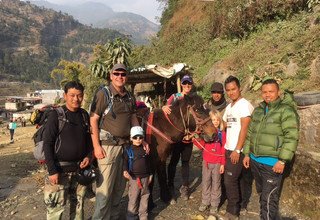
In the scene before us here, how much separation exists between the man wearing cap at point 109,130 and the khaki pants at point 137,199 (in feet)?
1.07

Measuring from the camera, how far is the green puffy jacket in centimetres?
358

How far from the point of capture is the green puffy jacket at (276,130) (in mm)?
3584

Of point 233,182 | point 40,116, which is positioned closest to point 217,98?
point 233,182

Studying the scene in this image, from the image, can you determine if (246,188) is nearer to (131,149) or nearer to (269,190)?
(269,190)

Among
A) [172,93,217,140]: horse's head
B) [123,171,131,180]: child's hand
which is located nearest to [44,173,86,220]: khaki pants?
[123,171,131,180]: child's hand

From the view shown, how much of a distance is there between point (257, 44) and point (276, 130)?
1034 cm

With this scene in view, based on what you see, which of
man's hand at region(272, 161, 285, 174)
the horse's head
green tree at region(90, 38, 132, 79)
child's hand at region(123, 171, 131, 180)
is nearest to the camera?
man's hand at region(272, 161, 285, 174)

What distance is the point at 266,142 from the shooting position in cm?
379

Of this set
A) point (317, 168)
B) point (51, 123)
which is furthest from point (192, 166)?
point (51, 123)

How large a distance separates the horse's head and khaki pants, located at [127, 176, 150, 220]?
3.70 ft

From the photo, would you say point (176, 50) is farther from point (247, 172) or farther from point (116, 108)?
point (116, 108)

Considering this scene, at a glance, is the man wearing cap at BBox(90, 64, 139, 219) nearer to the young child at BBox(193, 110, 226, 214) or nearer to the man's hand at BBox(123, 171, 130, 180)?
the man's hand at BBox(123, 171, 130, 180)

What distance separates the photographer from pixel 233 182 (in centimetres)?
450

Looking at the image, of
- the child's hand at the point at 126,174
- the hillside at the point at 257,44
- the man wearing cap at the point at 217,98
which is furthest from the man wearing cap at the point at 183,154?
the hillside at the point at 257,44
